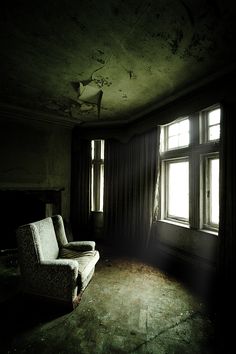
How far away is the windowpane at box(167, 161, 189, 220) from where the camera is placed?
3.71 metres

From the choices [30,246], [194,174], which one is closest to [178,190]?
[194,174]

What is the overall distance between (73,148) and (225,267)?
4.15 m

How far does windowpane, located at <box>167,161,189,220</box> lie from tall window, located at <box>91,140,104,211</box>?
204 cm

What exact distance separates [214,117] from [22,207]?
441 centimetres

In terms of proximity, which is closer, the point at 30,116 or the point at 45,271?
the point at 45,271

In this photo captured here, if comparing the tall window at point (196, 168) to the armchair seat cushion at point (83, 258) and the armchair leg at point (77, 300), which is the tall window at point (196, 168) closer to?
the armchair seat cushion at point (83, 258)

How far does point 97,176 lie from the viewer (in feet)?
17.7

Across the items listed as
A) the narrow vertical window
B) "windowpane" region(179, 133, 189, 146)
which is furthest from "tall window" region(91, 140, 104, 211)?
the narrow vertical window

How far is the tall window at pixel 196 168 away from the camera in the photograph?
3.22m

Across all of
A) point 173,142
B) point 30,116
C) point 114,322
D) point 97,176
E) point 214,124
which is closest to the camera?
point 114,322

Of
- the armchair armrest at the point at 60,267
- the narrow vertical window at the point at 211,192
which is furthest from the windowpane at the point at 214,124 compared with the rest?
the armchair armrest at the point at 60,267

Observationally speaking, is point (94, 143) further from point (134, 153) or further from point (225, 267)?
point (225, 267)

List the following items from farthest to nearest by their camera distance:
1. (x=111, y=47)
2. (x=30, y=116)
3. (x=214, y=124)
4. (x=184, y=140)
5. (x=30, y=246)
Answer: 1. (x=30, y=116)
2. (x=184, y=140)
3. (x=214, y=124)
4. (x=30, y=246)
5. (x=111, y=47)

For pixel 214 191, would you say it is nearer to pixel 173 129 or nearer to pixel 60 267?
pixel 173 129
